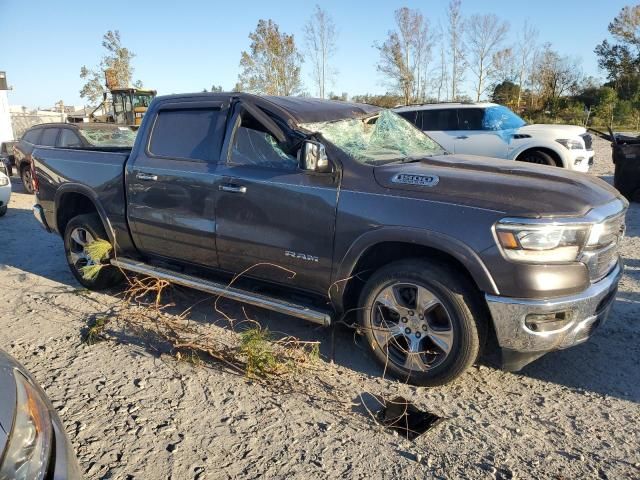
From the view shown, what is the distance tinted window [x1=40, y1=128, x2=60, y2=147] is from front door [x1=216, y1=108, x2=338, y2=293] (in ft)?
31.0

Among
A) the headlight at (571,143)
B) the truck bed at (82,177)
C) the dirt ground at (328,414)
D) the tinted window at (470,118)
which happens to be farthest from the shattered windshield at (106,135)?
the headlight at (571,143)

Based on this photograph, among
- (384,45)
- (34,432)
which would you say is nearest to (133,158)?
(34,432)

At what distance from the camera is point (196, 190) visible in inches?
168

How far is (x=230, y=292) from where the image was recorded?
4.10 m

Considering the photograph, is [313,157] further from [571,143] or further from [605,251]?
[571,143]

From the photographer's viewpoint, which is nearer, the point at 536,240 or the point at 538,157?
the point at 536,240

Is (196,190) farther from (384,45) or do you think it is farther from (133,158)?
(384,45)

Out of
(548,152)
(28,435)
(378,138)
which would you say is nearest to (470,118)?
(548,152)

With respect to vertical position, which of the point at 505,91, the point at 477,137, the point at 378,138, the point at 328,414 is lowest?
the point at 328,414

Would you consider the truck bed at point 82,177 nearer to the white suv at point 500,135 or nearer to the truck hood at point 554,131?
the white suv at point 500,135

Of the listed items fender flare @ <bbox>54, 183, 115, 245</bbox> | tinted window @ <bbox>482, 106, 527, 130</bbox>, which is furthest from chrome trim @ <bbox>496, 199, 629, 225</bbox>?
tinted window @ <bbox>482, 106, 527, 130</bbox>

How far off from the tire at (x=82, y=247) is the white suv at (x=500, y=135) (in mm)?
7490

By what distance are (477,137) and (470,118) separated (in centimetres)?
51

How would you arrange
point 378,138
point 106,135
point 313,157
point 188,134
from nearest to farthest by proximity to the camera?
point 313,157, point 378,138, point 188,134, point 106,135
